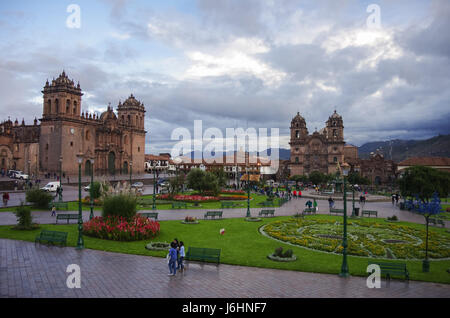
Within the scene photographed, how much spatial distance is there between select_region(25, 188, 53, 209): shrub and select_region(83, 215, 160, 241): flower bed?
10.5 m

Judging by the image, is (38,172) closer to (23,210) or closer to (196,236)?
(23,210)

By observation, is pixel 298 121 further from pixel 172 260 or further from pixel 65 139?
pixel 172 260

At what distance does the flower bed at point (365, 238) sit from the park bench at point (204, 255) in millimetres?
5211

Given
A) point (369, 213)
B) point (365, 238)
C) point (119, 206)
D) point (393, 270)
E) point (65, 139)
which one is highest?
point (65, 139)

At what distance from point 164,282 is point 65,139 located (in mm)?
50817

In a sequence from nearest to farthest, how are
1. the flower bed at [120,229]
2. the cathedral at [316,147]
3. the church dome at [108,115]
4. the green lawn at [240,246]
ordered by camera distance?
the green lawn at [240,246] < the flower bed at [120,229] < the church dome at [108,115] < the cathedral at [316,147]

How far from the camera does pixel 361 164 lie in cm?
8012

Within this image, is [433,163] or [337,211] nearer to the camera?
[337,211]

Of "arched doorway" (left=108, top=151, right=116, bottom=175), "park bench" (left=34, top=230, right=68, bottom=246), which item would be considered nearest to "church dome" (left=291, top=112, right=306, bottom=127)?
"arched doorway" (left=108, top=151, right=116, bottom=175)

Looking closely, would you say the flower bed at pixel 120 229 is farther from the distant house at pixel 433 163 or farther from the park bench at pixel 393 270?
the distant house at pixel 433 163

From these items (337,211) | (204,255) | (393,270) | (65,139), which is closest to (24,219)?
(204,255)

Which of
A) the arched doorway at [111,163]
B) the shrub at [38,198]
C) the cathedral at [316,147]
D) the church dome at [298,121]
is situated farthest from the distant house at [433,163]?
the shrub at [38,198]

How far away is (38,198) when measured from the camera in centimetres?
2494

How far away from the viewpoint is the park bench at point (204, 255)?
12.6 metres
